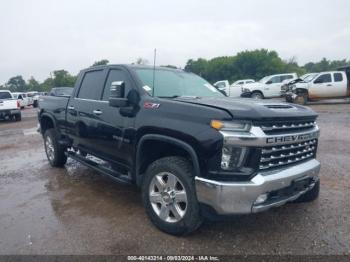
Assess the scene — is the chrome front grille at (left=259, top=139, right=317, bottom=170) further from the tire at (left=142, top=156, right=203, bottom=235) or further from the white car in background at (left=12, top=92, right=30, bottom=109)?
the white car in background at (left=12, top=92, right=30, bottom=109)

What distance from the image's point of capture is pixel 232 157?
2.93 m

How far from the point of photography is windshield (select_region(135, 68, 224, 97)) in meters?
4.11

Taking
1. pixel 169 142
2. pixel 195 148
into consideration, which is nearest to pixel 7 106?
pixel 169 142

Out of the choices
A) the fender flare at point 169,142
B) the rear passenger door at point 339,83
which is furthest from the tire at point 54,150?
the rear passenger door at point 339,83

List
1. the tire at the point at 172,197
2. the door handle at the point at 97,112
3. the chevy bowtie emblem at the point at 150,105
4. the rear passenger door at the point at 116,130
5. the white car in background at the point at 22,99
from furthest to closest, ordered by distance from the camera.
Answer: the white car in background at the point at 22,99, the door handle at the point at 97,112, the rear passenger door at the point at 116,130, the chevy bowtie emblem at the point at 150,105, the tire at the point at 172,197

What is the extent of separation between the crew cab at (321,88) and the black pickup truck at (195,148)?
52.4ft

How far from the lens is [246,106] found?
10.3ft

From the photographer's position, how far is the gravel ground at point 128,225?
3205 mm

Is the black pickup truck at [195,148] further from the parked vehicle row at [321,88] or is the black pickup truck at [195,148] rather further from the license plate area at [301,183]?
the parked vehicle row at [321,88]

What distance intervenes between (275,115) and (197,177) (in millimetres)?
964

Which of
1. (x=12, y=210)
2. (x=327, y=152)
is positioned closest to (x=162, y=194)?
(x=12, y=210)

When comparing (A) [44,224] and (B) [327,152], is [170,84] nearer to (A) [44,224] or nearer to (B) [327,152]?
(A) [44,224]

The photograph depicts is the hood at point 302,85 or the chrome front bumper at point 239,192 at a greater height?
Answer: the hood at point 302,85

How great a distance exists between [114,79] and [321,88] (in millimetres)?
17320
